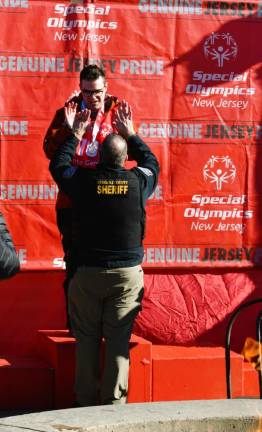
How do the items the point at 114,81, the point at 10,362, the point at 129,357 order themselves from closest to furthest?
the point at 129,357 < the point at 10,362 < the point at 114,81

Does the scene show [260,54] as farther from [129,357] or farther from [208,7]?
[129,357]

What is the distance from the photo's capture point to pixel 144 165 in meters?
6.73

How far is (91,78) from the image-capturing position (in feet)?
22.6

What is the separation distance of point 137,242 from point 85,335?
27.4 inches

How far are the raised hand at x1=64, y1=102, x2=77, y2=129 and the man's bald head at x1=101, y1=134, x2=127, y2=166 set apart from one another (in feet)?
1.47

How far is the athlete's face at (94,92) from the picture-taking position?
271 inches

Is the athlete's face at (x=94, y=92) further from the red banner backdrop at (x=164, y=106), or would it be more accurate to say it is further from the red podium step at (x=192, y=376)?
the red podium step at (x=192, y=376)

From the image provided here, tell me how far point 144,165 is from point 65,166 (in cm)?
54

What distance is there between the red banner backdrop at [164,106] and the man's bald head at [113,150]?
1.53 metres

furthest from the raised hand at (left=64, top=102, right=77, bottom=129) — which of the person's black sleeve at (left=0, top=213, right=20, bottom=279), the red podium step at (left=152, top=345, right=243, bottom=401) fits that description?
the person's black sleeve at (left=0, top=213, right=20, bottom=279)

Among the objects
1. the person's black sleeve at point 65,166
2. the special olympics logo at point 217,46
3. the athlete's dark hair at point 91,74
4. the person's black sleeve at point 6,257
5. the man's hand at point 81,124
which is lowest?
the person's black sleeve at point 6,257

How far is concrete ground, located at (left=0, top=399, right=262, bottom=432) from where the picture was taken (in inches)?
174

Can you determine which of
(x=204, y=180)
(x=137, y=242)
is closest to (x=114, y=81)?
(x=204, y=180)

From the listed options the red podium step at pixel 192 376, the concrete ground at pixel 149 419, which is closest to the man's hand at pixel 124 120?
the red podium step at pixel 192 376
